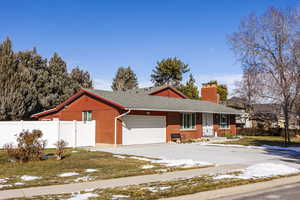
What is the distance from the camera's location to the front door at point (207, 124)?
3094cm

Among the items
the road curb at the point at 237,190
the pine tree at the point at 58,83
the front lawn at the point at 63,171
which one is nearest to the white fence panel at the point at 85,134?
the front lawn at the point at 63,171

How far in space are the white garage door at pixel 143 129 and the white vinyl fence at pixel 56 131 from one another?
8.80ft

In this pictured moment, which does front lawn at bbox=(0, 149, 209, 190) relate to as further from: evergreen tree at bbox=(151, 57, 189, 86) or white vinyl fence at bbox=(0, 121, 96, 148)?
evergreen tree at bbox=(151, 57, 189, 86)

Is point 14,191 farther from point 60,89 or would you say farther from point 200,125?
point 60,89

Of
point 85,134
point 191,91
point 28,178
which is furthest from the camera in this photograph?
point 191,91

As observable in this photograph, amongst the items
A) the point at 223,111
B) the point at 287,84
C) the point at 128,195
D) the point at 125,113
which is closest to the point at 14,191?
the point at 128,195

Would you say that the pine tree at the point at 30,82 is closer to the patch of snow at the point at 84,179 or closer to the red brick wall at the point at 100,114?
the red brick wall at the point at 100,114

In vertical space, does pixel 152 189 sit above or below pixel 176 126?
below

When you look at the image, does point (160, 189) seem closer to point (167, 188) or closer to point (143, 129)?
point (167, 188)

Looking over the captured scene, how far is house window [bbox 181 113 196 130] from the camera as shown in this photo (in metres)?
28.4

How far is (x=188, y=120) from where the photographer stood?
28922 mm

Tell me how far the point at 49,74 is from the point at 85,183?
1617 inches

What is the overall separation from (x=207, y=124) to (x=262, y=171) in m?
20.2

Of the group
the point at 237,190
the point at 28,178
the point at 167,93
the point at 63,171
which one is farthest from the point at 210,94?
the point at 28,178
